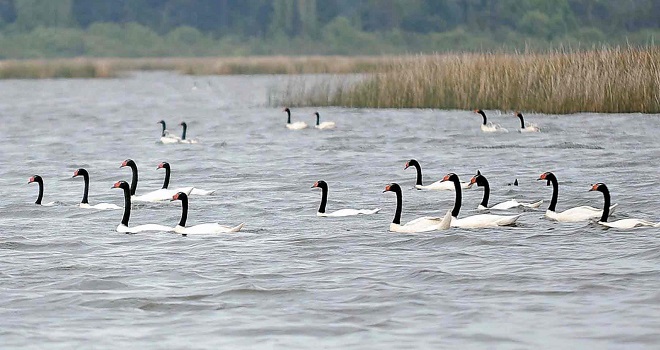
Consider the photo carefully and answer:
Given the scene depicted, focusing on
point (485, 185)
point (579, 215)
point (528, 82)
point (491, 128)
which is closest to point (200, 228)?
point (485, 185)

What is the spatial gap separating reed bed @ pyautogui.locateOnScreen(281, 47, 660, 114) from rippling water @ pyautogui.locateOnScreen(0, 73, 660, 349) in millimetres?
2204

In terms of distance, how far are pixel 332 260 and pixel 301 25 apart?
121805 mm

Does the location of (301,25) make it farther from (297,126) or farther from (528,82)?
(528,82)

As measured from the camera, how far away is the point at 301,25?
437 feet

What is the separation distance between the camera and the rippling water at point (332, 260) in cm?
926

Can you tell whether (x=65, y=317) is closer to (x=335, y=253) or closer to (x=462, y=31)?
(x=335, y=253)

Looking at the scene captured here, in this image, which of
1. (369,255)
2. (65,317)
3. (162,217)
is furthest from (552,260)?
(162,217)

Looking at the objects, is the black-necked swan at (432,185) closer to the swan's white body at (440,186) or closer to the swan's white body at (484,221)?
the swan's white body at (440,186)

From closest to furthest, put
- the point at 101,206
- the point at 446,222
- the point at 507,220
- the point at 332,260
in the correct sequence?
the point at 332,260 → the point at 446,222 → the point at 507,220 → the point at 101,206

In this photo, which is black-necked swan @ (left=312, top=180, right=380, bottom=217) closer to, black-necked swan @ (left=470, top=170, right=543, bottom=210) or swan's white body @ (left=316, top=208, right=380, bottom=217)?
swan's white body @ (left=316, top=208, right=380, bottom=217)

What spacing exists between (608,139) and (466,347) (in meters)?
17.2

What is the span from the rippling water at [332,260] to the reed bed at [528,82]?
2204mm

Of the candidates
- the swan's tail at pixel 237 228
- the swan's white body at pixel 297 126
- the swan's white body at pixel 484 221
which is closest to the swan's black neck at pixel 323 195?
the swan's tail at pixel 237 228

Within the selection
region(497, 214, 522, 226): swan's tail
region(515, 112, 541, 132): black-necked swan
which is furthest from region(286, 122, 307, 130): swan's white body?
region(497, 214, 522, 226): swan's tail
